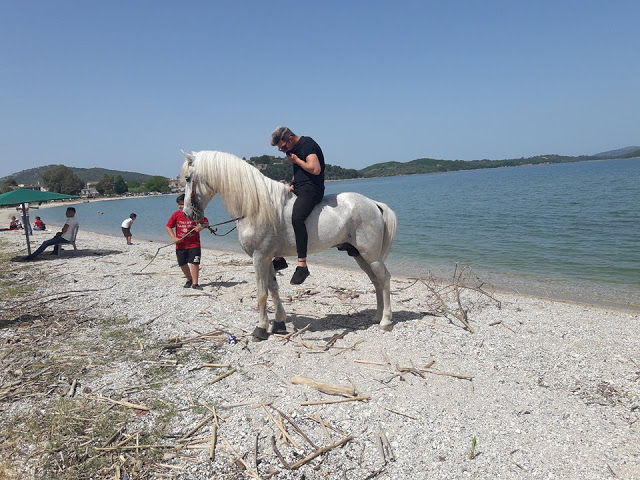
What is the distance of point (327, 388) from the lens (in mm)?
4145

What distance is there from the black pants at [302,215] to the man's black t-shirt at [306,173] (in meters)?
0.09

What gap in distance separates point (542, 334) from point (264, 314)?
445 cm

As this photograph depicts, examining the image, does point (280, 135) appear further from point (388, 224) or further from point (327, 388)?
point (327, 388)

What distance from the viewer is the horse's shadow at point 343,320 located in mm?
6418

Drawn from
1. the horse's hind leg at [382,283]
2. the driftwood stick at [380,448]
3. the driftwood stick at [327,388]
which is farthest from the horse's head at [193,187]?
the driftwood stick at [380,448]

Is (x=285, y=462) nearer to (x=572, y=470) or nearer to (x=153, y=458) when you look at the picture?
(x=153, y=458)

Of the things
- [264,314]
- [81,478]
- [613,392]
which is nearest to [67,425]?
[81,478]

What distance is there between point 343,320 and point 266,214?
2.67 m

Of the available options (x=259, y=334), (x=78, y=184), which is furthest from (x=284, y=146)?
(x=78, y=184)

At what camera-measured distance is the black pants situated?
5344 mm

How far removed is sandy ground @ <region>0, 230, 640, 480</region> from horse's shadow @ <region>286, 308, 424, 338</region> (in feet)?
0.17

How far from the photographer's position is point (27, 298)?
830 cm

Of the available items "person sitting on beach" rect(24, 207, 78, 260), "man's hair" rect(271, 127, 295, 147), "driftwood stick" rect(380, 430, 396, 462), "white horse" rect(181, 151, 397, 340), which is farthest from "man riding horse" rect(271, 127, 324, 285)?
"person sitting on beach" rect(24, 207, 78, 260)

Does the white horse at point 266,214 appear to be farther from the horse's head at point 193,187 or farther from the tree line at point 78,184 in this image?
the tree line at point 78,184
